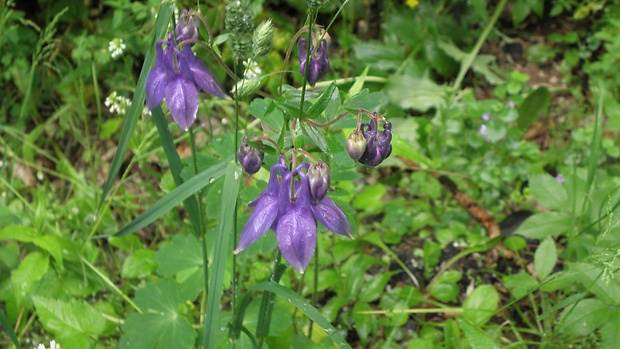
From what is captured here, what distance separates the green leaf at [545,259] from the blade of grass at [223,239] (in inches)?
51.3

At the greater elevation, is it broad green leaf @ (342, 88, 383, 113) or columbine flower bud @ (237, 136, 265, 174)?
broad green leaf @ (342, 88, 383, 113)

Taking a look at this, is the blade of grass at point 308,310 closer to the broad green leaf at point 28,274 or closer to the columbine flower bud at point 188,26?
the columbine flower bud at point 188,26

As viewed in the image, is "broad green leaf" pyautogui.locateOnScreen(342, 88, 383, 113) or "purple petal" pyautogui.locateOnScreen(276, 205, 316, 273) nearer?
"purple petal" pyautogui.locateOnScreen(276, 205, 316, 273)

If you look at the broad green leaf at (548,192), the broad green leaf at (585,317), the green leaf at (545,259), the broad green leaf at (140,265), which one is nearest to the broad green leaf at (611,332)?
the broad green leaf at (585,317)

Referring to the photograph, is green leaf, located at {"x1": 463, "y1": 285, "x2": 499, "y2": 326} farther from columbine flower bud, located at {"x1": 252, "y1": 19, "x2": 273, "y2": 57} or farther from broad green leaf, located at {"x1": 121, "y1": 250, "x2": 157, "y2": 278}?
columbine flower bud, located at {"x1": 252, "y1": 19, "x2": 273, "y2": 57}

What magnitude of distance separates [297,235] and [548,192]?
1.41m

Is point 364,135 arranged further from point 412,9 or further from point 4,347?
point 412,9

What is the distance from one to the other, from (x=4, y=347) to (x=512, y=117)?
251 centimetres

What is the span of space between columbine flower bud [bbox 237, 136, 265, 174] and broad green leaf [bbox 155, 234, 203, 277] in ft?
2.79

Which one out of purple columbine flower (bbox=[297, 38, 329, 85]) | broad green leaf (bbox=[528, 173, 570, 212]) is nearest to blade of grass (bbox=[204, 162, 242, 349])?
purple columbine flower (bbox=[297, 38, 329, 85])

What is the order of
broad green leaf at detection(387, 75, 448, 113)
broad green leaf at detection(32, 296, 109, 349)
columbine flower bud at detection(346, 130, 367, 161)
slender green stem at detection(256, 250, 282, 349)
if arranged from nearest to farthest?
1. columbine flower bud at detection(346, 130, 367, 161)
2. slender green stem at detection(256, 250, 282, 349)
3. broad green leaf at detection(32, 296, 109, 349)
4. broad green leaf at detection(387, 75, 448, 113)

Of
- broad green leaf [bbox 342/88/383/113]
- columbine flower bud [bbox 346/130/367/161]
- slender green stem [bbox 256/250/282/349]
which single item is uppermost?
broad green leaf [bbox 342/88/383/113]

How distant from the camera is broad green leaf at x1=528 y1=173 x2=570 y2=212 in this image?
233 cm

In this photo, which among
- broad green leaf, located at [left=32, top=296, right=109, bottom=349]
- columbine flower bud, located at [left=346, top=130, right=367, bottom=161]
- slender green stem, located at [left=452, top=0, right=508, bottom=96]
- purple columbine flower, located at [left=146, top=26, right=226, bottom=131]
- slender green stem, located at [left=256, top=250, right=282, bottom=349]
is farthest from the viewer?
slender green stem, located at [left=452, top=0, right=508, bottom=96]
